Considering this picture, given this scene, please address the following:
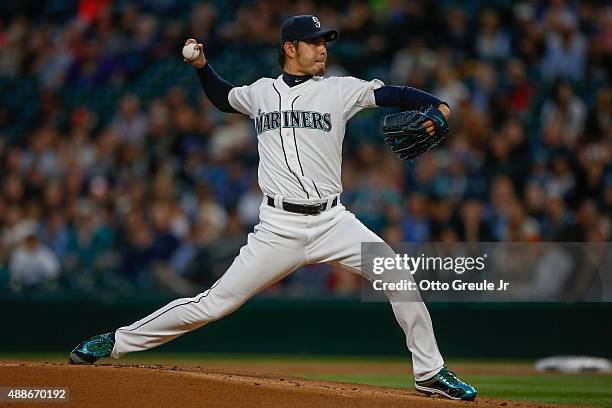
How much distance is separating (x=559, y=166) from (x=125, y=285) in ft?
14.8

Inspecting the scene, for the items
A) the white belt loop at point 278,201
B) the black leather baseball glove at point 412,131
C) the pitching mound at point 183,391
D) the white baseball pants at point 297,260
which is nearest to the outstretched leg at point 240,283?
the white baseball pants at point 297,260

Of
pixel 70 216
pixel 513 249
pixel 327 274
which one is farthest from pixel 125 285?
pixel 513 249

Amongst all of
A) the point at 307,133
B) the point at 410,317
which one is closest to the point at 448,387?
the point at 410,317

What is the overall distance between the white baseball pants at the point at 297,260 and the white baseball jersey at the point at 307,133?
0.15 m

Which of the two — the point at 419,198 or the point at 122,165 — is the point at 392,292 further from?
the point at 122,165

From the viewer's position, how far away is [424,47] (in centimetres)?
1217

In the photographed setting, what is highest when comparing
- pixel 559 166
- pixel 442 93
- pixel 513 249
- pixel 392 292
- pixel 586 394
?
pixel 442 93

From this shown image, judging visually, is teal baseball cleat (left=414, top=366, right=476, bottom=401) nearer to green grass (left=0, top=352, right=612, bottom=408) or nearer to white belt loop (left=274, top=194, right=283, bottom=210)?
white belt loop (left=274, top=194, right=283, bottom=210)

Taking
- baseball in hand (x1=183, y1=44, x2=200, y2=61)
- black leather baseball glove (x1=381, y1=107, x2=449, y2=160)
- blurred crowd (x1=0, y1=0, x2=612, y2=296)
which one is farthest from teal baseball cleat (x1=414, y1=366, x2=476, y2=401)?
blurred crowd (x1=0, y1=0, x2=612, y2=296)

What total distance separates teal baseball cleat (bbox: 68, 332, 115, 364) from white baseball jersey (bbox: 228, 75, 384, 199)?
121 cm

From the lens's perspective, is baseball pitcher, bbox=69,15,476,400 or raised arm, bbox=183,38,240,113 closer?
baseball pitcher, bbox=69,15,476,400

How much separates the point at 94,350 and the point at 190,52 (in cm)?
172

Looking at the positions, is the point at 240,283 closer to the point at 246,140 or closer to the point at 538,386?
the point at 538,386

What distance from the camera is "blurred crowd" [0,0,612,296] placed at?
10.4 metres
